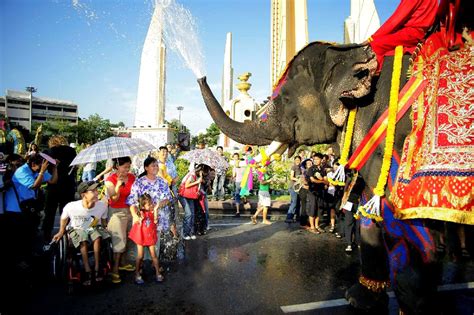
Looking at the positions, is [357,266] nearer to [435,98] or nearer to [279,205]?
[435,98]

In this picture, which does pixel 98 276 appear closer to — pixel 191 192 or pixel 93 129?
pixel 191 192

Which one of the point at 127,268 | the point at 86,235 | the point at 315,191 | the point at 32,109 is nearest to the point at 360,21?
the point at 315,191

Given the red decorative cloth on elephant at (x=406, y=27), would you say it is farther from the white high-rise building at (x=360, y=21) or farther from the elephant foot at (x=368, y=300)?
the white high-rise building at (x=360, y=21)

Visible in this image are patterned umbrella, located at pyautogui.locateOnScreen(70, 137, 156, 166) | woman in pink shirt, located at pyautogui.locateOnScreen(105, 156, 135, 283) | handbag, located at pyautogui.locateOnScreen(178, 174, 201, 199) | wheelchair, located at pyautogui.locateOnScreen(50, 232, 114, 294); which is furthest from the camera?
handbag, located at pyautogui.locateOnScreen(178, 174, 201, 199)

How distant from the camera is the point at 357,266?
518 cm

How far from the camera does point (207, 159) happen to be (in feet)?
22.7

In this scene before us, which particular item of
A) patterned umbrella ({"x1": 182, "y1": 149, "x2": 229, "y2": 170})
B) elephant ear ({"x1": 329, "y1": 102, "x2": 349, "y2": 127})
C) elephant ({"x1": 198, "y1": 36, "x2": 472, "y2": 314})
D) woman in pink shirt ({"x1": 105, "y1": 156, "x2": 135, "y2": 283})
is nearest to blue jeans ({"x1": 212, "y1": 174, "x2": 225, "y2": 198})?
patterned umbrella ({"x1": 182, "y1": 149, "x2": 229, "y2": 170})

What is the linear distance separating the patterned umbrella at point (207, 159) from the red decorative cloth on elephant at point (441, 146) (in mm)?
4871

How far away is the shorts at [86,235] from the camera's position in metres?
4.23

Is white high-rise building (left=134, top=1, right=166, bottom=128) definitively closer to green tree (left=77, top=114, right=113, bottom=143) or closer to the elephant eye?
the elephant eye

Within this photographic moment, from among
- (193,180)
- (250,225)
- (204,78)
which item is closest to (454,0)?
(204,78)

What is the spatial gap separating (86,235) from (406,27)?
13.6 ft

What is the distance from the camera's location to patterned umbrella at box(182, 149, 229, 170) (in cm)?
683

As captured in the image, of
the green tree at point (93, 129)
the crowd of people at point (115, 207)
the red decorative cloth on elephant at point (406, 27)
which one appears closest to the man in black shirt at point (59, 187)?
the crowd of people at point (115, 207)
